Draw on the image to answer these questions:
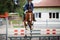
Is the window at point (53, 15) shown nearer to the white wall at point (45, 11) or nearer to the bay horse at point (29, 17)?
the white wall at point (45, 11)

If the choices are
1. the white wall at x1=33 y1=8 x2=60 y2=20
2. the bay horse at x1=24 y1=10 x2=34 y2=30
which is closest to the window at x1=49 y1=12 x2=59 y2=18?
the white wall at x1=33 y1=8 x2=60 y2=20

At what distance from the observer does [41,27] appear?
413 inches

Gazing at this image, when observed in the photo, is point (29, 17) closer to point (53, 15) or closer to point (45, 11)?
point (53, 15)

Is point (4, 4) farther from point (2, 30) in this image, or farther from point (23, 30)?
point (23, 30)

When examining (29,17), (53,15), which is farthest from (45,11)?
(29,17)

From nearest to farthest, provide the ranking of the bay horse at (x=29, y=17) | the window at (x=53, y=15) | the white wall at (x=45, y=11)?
the bay horse at (x=29, y=17)
the white wall at (x=45, y=11)
the window at (x=53, y=15)

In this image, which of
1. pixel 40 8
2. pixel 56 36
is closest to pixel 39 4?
pixel 40 8

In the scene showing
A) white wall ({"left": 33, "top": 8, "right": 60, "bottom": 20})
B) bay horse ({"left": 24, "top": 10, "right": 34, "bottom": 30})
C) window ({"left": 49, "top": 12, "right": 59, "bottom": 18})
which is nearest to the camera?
bay horse ({"left": 24, "top": 10, "right": 34, "bottom": 30})

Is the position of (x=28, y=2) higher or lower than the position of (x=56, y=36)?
higher

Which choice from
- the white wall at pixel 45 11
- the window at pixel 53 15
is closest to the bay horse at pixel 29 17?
the white wall at pixel 45 11

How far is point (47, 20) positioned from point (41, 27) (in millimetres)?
402

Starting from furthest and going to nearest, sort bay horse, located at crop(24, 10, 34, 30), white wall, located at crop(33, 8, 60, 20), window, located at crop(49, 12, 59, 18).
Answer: window, located at crop(49, 12, 59, 18) < white wall, located at crop(33, 8, 60, 20) < bay horse, located at crop(24, 10, 34, 30)

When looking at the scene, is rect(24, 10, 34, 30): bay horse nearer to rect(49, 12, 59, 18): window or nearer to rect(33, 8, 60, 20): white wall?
rect(33, 8, 60, 20): white wall

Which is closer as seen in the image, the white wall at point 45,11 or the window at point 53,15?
the white wall at point 45,11
